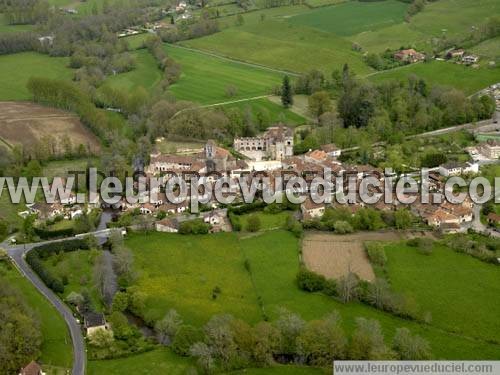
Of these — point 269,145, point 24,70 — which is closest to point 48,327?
point 269,145

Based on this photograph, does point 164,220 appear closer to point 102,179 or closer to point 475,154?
point 102,179

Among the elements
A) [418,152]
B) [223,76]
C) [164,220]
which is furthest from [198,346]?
[223,76]

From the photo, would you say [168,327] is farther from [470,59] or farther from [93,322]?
[470,59]

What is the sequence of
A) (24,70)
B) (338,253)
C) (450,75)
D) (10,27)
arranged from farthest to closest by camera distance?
1. (10,27)
2. (24,70)
3. (450,75)
4. (338,253)

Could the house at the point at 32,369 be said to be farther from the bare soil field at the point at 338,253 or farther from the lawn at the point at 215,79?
the lawn at the point at 215,79

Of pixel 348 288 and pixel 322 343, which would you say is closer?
pixel 322 343

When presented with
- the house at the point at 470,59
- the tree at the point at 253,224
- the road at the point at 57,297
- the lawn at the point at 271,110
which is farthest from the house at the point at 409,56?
the road at the point at 57,297
